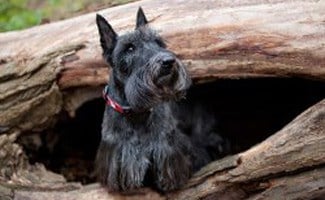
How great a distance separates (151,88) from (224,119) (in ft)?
6.54

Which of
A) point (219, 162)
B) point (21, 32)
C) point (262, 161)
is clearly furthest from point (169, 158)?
point (21, 32)

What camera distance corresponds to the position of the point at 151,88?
3547 mm

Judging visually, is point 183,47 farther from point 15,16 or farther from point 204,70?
point 15,16

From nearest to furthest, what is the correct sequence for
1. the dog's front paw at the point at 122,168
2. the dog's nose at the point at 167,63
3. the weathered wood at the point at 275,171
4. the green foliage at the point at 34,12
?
the dog's nose at the point at 167,63 < the weathered wood at the point at 275,171 < the dog's front paw at the point at 122,168 < the green foliage at the point at 34,12

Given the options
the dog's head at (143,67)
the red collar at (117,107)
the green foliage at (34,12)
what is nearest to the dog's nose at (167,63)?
the dog's head at (143,67)

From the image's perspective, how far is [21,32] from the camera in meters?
4.78

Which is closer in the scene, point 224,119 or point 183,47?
point 183,47

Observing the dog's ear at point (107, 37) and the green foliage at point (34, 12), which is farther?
the green foliage at point (34, 12)

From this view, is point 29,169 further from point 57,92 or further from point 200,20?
point 200,20

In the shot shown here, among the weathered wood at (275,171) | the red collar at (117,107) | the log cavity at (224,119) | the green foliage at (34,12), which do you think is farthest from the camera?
the green foliage at (34,12)

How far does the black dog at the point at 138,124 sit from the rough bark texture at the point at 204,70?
0.46ft

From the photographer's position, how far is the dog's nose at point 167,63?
3.43m

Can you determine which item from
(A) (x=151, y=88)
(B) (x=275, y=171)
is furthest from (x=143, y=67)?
(B) (x=275, y=171)

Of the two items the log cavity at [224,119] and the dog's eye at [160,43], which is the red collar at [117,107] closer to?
the dog's eye at [160,43]
